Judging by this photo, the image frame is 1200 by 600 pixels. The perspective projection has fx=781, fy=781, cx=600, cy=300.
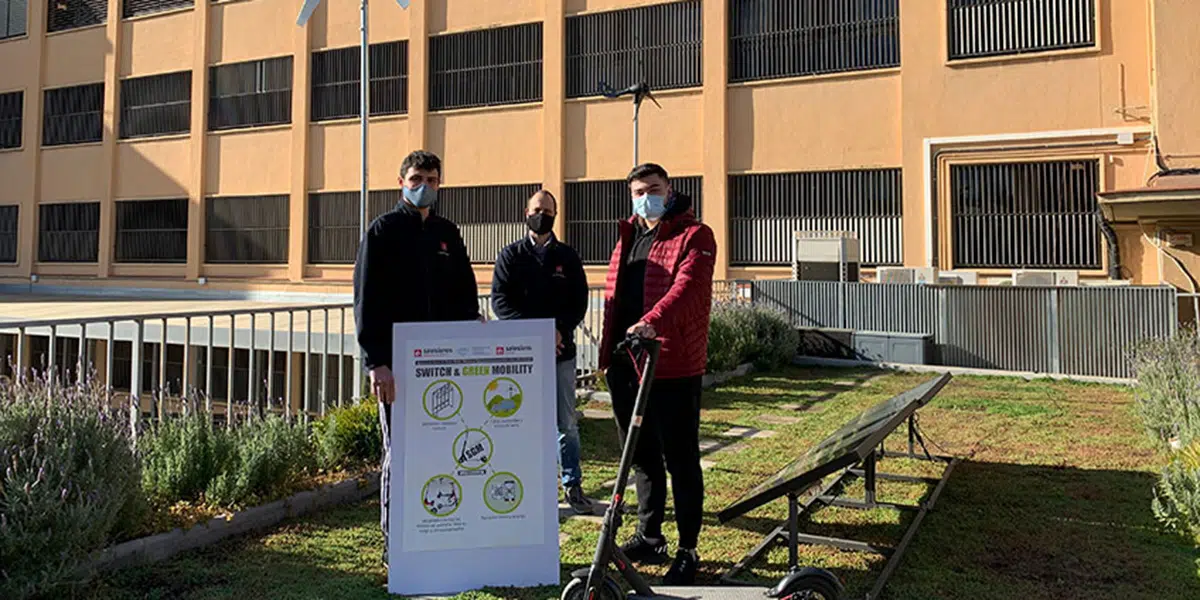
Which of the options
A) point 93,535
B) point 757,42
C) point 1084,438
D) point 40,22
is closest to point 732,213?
point 757,42

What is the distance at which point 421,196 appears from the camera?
382cm

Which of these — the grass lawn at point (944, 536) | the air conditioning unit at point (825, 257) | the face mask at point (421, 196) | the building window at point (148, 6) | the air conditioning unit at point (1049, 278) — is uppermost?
the building window at point (148, 6)

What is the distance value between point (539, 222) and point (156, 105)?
25672 millimetres

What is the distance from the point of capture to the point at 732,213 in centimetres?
1831

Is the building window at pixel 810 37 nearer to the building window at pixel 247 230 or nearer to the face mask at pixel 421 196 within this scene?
the building window at pixel 247 230

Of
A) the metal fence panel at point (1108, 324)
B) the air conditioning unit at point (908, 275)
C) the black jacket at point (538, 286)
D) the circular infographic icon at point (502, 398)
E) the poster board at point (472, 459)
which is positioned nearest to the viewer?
the poster board at point (472, 459)

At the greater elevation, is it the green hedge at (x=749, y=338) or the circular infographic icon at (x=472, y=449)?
the green hedge at (x=749, y=338)

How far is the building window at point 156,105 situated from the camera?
25031mm

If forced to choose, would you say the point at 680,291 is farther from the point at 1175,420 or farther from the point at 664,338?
the point at 1175,420

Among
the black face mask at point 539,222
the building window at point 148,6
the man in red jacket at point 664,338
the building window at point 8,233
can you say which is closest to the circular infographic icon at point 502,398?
the man in red jacket at point 664,338

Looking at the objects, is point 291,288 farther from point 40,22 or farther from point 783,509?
point 783,509

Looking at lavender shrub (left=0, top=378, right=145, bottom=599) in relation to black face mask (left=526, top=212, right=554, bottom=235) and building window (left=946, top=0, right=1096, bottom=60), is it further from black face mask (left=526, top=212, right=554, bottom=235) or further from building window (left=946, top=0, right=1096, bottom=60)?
building window (left=946, top=0, right=1096, bottom=60)

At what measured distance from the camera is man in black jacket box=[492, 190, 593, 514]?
16.2ft

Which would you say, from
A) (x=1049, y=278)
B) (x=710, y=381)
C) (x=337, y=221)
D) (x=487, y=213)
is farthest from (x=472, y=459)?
(x=337, y=221)
